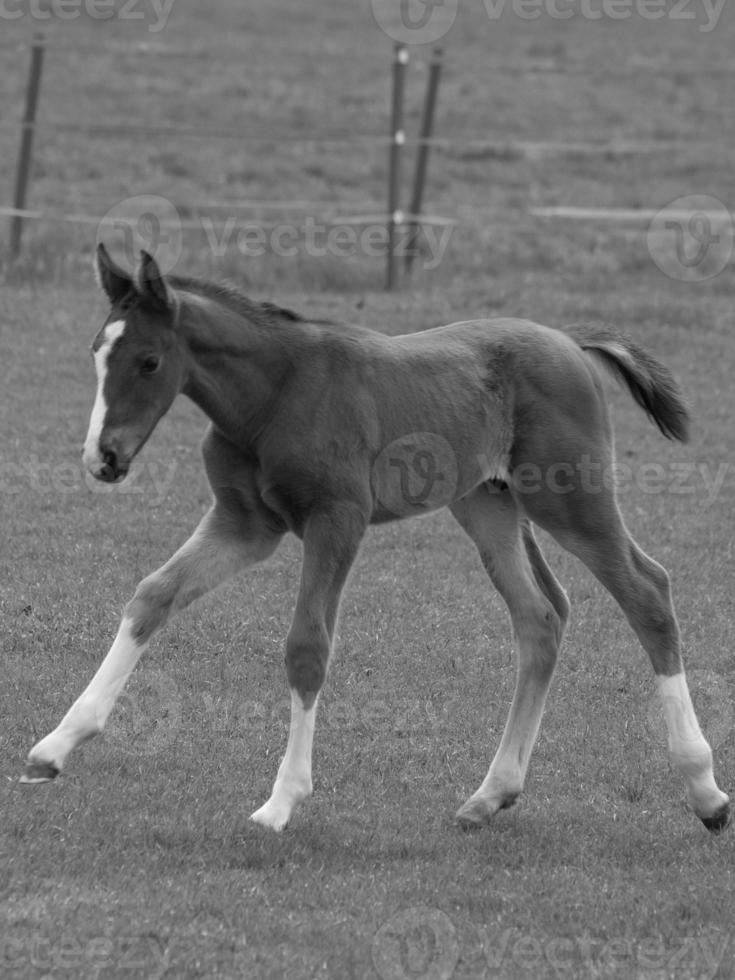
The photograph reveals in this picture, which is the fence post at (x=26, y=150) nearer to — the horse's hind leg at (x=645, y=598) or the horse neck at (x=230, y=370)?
the horse neck at (x=230, y=370)

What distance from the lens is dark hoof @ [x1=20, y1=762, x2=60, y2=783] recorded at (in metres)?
4.99

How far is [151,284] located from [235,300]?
0.57 meters

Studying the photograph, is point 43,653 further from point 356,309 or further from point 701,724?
point 356,309

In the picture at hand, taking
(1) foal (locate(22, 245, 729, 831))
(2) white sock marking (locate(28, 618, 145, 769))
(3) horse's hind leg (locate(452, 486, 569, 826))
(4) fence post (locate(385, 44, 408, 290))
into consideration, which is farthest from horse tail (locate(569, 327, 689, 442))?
(4) fence post (locate(385, 44, 408, 290))

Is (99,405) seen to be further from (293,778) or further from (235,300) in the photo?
(293,778)

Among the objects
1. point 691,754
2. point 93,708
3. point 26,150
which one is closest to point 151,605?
point 93,708

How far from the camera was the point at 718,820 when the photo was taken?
223 inches

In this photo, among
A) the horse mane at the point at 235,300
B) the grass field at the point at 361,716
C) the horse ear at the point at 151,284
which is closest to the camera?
the grass field at the point at 361,716

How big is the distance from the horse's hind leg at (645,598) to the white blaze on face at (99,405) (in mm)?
1633

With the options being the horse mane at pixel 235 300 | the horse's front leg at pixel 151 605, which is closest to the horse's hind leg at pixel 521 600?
the horse's front leg at pixel 151 605

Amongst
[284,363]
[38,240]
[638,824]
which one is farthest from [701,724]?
[38,240]

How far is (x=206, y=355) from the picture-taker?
539 cm

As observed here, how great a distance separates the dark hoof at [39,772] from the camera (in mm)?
4988

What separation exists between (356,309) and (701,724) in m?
7.28
